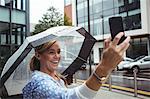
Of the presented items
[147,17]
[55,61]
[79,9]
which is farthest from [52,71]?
[79,9]

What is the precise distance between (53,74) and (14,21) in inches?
466

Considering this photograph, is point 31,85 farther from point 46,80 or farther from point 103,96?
point 103,96

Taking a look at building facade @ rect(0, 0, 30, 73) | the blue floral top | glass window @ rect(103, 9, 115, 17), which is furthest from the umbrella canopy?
glass window @ rect(103, 9, 115, 17)

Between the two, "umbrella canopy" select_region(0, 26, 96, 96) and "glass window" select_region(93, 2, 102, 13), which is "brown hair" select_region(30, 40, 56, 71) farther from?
"glass window" select_region(93, 2, 102, 13)

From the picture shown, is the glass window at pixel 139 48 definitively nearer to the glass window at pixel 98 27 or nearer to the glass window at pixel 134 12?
the glass window at pixel 134 12

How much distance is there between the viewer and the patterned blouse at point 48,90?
1.22 meters

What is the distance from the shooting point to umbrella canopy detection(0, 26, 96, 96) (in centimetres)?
180

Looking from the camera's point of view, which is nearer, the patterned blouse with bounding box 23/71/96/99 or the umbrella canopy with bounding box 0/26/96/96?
the patterned blouse with bounding box 23/71/96/99

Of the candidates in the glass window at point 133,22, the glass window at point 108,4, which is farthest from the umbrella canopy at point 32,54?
the glass window at point 108,4

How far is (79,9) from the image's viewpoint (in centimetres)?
4109

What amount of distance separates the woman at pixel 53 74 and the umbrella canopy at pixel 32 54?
12cm

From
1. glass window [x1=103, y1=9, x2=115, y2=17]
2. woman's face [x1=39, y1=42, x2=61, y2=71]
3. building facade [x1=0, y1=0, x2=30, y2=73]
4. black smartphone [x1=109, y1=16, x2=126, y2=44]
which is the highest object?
glass window [x1=103, y1=9, x2=115, y2=17]

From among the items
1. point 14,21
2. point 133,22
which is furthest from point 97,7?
point 14,21

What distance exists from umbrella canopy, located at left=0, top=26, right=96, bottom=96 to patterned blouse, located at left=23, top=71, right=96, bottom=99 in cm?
29
